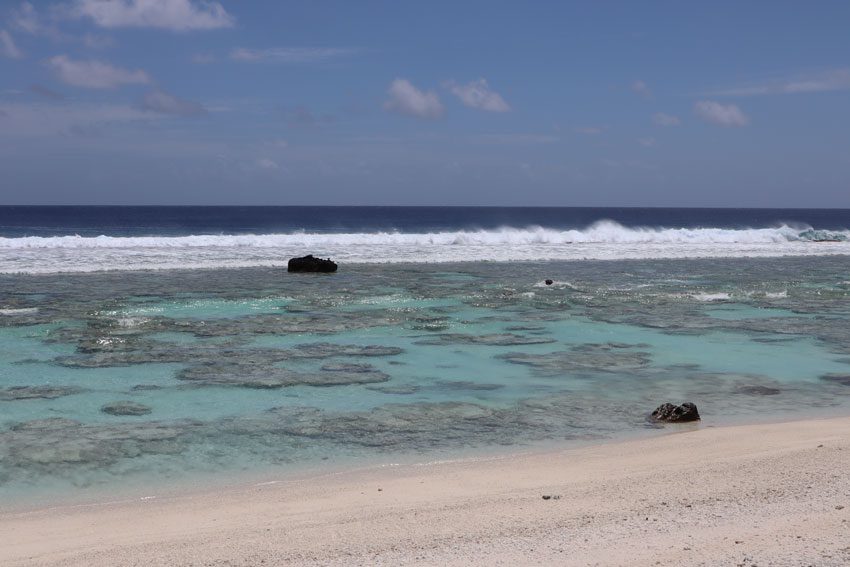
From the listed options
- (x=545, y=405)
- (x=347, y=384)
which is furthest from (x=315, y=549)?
(x=347, y=384)

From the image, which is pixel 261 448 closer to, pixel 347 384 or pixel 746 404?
pixel 347 384

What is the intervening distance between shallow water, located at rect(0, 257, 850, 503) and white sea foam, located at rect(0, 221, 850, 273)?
10.0 meters

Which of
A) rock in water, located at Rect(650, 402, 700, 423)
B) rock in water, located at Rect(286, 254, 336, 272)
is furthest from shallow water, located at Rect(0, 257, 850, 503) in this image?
rock in water, located at Rect(286, 254, 336, 272)

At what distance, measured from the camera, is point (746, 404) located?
10305mm

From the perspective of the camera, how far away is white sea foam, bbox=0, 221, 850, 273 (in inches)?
1324

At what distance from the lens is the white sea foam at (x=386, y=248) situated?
33625mm

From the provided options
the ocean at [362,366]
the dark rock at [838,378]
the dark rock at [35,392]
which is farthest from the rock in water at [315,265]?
the dark rock at [838,378]

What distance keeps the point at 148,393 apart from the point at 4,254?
2858 centimetres

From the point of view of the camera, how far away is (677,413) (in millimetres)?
9328

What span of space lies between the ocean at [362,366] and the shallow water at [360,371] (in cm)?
5

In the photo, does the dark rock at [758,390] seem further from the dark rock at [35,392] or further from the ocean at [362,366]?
the dark rock at [35,392]

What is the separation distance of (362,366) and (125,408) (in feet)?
12.5

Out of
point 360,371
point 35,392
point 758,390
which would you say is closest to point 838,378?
point 758,390

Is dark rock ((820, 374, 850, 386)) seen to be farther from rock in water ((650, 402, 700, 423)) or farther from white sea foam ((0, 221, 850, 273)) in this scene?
white sea foam ((0, 221, 850, 273))
